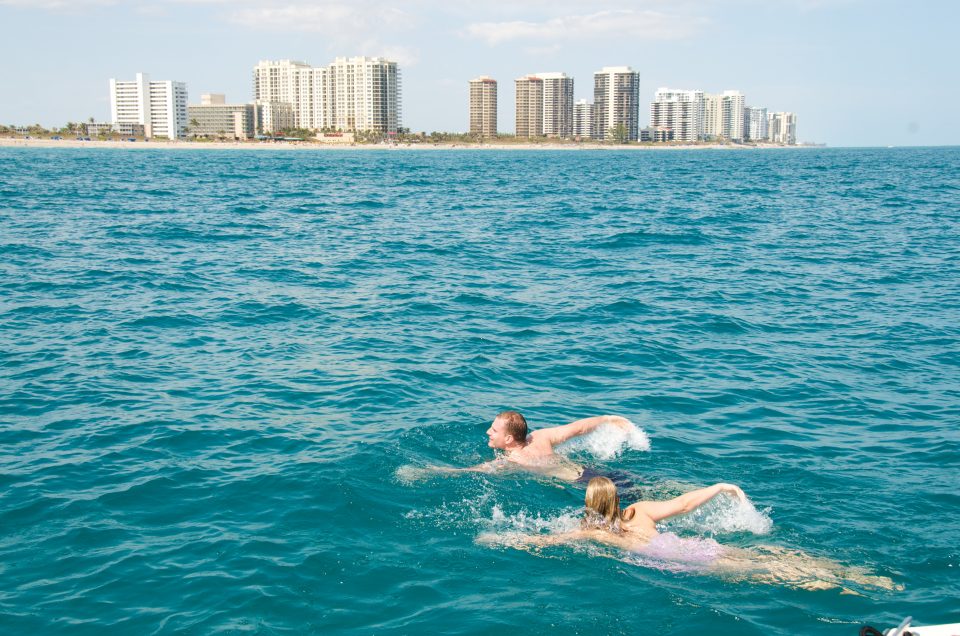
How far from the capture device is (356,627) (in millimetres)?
7891

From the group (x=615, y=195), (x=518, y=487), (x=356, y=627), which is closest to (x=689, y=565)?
(x=518, y=487)

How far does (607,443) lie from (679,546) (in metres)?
3.43

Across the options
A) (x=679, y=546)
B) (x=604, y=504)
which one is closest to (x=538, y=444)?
(x=604, y=504)

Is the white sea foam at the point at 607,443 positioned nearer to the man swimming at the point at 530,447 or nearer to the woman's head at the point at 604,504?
the man swimming at the point at 530,447

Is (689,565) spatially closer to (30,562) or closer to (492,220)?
(30,562)

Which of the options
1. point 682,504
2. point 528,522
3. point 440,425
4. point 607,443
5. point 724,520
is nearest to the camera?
point 682,504

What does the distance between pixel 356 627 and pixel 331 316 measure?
1404cm

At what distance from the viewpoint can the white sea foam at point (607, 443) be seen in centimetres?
1254

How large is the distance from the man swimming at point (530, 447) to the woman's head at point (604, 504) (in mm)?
2235

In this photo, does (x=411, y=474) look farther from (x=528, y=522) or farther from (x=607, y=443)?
(x=607, y=443)

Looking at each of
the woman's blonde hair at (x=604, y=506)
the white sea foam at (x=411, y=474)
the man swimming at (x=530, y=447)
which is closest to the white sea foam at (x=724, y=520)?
the woman's blonde hair at (x=604, y=506)

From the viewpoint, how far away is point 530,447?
11969mm

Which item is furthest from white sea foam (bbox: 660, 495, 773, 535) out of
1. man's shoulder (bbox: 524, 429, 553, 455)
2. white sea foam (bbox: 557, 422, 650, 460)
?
white sea foam (bbox: 557, 422, 650, 460)

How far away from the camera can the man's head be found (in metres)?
11.9
